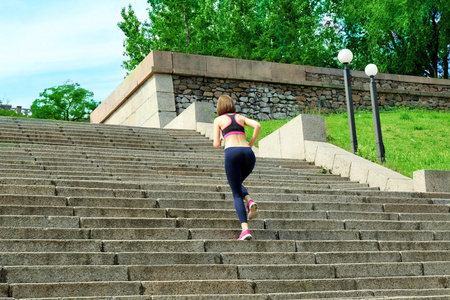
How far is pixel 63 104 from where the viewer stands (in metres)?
36.7

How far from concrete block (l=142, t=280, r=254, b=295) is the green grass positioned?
6699mm

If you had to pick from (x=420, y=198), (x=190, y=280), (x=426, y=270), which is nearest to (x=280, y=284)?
(x=190, y=280)

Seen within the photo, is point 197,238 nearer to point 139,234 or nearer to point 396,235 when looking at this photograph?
point 139,234

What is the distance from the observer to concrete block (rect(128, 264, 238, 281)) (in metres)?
4.76

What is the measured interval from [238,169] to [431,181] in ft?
15.4

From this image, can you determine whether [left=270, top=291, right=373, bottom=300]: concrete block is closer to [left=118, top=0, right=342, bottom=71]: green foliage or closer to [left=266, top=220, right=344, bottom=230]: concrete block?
[left=266, top=220, right=344, bottom=230]: concrete block

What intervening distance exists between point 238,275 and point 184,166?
474 centimetres

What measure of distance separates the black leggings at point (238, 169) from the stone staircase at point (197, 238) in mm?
316

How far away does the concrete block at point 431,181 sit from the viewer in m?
9.19

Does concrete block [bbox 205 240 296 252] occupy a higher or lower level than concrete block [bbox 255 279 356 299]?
higher

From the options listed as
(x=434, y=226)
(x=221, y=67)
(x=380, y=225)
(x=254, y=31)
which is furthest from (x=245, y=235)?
(x=254, y=31)

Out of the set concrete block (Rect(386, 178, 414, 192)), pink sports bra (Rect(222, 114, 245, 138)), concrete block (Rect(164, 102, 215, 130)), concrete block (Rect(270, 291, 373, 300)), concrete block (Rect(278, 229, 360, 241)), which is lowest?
concrete block (Rect(270, 291, 373, 300))

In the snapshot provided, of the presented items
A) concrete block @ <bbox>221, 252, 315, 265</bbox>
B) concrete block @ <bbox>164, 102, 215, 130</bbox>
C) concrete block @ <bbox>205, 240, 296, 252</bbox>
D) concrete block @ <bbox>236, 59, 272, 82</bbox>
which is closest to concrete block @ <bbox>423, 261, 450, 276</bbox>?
concrete block @ <bbox>221, 252, 315, 265</bbox>

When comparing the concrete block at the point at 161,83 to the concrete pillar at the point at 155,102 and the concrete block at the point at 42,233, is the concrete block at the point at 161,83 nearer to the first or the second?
the concrete pillar at the point at 155,102
